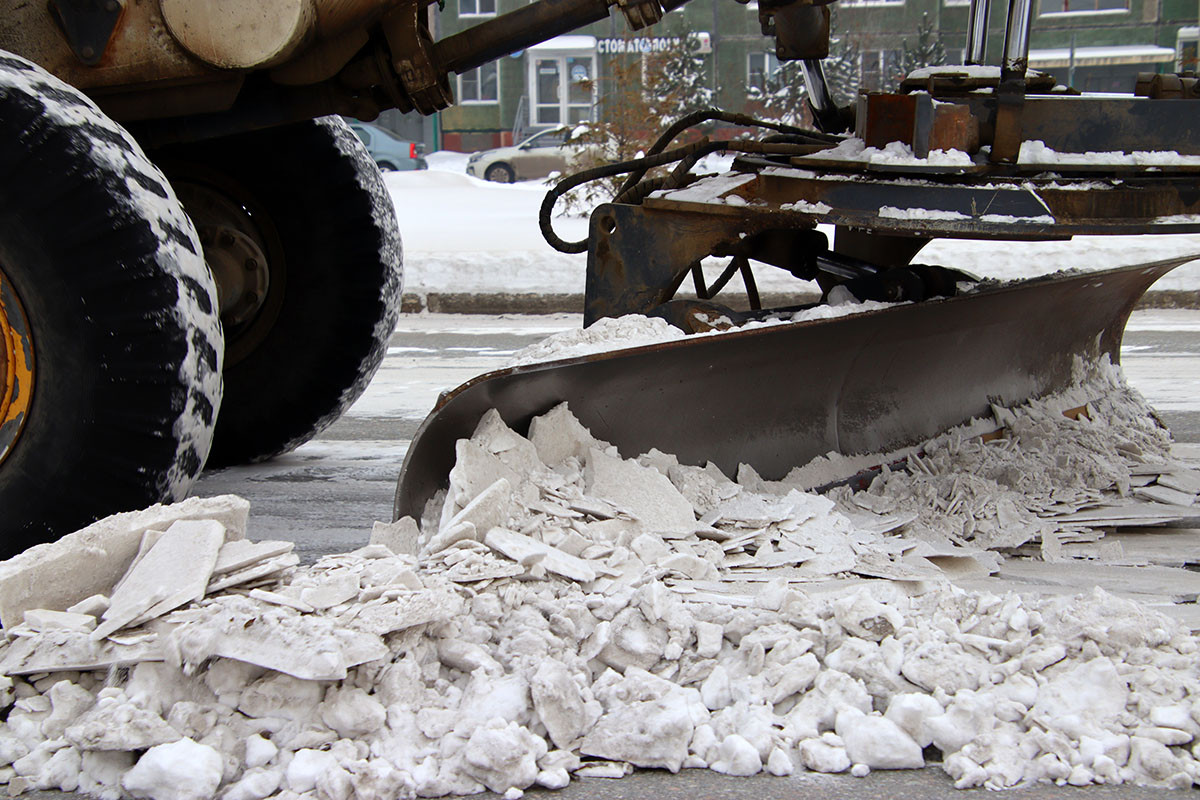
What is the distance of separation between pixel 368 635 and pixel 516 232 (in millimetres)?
9759

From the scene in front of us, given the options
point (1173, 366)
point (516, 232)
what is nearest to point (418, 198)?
point (516, 232)

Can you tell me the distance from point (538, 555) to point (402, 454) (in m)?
2.35

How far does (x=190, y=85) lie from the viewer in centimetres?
342

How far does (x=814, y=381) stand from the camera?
3643mm

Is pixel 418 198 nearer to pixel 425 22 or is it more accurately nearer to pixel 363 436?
pixel 363 436

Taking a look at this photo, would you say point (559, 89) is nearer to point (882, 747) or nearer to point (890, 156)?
point (890, 156)

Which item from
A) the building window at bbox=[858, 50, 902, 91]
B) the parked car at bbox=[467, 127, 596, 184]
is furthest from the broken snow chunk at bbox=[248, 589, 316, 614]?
the parked car at bbox=[467, 127, 596, 184]

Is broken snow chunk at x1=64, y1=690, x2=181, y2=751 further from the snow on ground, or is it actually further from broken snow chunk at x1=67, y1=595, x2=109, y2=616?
the snow on ground

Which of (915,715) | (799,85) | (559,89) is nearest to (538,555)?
(915,715)

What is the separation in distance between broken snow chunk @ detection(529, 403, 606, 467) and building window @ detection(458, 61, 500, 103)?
28.5m

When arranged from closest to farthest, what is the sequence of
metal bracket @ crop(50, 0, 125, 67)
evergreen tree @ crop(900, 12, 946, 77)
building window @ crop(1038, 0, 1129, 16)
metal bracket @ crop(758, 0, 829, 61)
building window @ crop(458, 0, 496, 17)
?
metal bracket @ crop(50, 0, 125, 67)
metal bracket @ crop(758, 0, 829, 61)
evergreen tree @ crop(900, 12, 946, 77)
building window @ crop(1038, 0, 1129, 16)
building window @ crop(458, 0, 496, 17)

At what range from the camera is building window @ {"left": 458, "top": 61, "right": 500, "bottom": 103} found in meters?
30.6

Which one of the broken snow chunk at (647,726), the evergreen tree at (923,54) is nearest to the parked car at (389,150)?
the evergreen tree at (923,54)

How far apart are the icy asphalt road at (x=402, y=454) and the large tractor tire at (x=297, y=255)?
347mm
